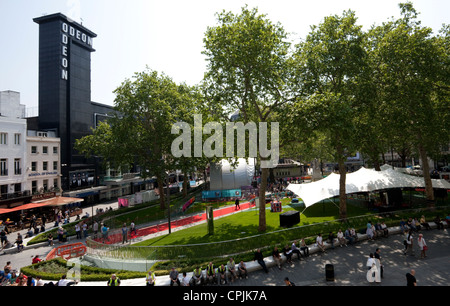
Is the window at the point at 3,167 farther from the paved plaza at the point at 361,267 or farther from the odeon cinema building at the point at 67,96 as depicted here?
the paved plaza at the point at 361,267

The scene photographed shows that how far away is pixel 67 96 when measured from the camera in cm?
4781

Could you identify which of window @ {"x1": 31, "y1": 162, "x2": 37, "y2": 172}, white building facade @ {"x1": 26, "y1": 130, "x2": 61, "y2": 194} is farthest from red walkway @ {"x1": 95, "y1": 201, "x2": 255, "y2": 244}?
window @ {"x1": 31, "y1": 162, "x2": 37, "y2": 172}

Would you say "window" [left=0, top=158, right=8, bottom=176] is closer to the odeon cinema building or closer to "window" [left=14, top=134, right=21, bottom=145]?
"window" [left=14, top=134, right=21, bottom=145]

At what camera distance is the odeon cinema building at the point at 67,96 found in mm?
46406

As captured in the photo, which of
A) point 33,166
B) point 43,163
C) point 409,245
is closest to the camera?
point 409,245

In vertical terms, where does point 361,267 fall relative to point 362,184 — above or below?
below

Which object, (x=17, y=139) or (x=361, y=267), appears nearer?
(x=361, y=267)

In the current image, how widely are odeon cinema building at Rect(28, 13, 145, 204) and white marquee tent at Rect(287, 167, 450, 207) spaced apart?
34667 mm

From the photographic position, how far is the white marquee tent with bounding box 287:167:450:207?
25453 mm

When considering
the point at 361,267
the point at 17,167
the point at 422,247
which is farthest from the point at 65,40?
the point at 422,247

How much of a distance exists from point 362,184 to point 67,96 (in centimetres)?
5019

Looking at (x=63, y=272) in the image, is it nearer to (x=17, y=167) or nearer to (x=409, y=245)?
(x=409, y=245)
